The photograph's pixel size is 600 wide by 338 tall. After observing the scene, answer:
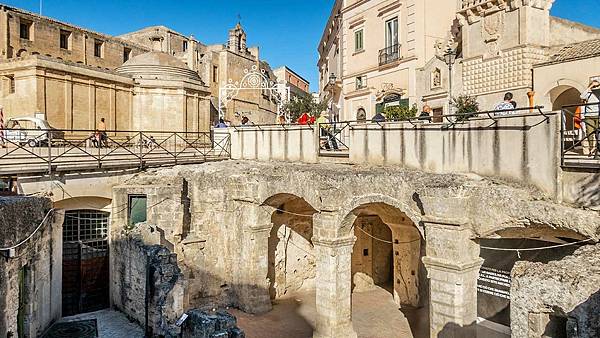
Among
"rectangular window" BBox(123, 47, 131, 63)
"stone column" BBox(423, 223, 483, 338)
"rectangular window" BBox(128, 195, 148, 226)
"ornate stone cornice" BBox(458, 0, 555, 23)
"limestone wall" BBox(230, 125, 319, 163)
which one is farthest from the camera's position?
"rectangular window" BBox(123, 47, 131, 63)

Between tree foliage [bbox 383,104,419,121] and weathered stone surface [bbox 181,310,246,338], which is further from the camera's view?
tree foliage [bbox 383,104,419,121]

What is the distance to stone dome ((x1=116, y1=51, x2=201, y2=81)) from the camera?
22.5 meters

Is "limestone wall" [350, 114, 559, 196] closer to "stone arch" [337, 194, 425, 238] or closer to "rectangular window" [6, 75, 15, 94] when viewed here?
"stone arch" [337, 194, 425, 238]

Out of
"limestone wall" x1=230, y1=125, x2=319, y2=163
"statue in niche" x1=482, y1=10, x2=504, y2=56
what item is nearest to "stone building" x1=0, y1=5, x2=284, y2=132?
"limestone wall" x1=230, y1=125, x2=319, y2=163

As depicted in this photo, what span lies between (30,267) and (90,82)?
1199 centimetres

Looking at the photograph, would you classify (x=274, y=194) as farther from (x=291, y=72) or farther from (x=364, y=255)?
(x=291, y=72)

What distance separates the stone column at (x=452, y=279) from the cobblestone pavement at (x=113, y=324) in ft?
23.4

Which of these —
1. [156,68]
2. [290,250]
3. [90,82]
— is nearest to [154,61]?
[156,68]

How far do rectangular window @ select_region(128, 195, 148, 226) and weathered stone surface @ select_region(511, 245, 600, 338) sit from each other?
1082 centimetres

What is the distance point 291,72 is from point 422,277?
48803 mm

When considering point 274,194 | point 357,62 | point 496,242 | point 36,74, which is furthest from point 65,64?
point 496,242

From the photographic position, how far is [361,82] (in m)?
24.1

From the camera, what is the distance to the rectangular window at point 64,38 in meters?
28.1

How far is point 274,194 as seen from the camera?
1382 centimetres
